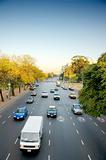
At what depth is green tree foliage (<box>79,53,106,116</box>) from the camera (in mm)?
23305

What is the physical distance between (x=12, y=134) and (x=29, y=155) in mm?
6674

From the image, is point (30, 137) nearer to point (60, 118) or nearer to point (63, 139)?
point (63, 139)

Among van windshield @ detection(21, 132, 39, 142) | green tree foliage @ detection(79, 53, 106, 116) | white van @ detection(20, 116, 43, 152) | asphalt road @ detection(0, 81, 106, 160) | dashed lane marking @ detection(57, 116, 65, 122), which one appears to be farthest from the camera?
dashed lane marking @ detection(57, 116, 65, 122)

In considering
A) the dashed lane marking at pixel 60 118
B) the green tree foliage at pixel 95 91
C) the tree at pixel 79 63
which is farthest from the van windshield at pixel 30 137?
the tree at pixel 79 63

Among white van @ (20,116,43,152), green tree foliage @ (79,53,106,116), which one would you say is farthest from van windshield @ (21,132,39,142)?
A: green tree foliage @ (79,53,106,116)

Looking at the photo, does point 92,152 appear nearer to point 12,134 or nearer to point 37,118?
point 37,118

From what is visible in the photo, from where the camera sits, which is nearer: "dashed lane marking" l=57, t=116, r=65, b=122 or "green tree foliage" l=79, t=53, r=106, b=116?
"green tree foliage" l=79, t=53, r=106, b=116

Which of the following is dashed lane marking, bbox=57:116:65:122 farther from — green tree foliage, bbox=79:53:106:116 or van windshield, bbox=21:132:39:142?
van windshield, bbox=21:132:39:142

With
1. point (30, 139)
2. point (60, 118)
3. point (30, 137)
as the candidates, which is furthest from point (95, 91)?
point (60, 118)

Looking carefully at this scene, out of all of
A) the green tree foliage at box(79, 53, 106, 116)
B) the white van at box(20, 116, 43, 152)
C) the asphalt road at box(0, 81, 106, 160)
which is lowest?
the asphalt road at box(0, 81, 106, 160)

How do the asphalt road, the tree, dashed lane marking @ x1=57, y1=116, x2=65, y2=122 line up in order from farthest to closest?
the tree → dashed lane marking @ x1=57, y1=116, x2=65, y2=122 → the asphalt road

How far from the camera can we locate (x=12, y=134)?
27312mm

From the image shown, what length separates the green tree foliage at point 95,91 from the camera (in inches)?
918

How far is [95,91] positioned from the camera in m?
25.3
